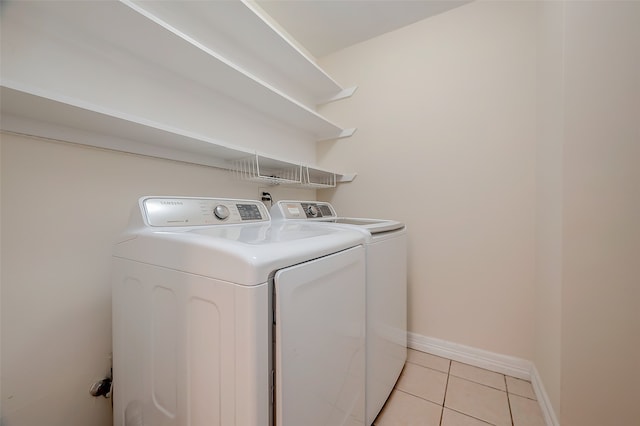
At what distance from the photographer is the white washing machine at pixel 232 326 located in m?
0.52

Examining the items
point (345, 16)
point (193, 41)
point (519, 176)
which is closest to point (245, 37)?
point (193, 41)

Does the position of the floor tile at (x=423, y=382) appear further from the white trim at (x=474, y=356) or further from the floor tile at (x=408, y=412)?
the white trim at (x=474, y=356)

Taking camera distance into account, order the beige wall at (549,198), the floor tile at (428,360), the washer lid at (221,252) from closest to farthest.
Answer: the washer lid at (221,252) < the beige wall at (549,198) < the floor tile at (428,360)

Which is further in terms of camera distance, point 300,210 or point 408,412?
point 300,210

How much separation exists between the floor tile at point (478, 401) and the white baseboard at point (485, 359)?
0.17 metres

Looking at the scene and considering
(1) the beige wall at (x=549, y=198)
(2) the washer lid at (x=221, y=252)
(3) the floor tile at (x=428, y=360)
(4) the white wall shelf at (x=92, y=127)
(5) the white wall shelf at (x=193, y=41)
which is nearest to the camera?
(2) the washer lid at (x=221, y=252)

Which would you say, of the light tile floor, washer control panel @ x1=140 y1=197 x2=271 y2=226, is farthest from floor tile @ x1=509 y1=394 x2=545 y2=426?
washer control panel @ x1=140 y1=197 x2=271 y2=226

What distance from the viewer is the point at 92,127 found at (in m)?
0.86

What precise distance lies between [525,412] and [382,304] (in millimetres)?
901

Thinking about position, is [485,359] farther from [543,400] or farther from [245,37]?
[245,37]

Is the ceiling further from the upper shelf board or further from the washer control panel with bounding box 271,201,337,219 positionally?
the washer control panel with bounding box 271,201,337,219

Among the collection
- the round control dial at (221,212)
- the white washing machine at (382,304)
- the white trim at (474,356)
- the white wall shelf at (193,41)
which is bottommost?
the white trim at (474,356)

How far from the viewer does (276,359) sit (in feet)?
1.81

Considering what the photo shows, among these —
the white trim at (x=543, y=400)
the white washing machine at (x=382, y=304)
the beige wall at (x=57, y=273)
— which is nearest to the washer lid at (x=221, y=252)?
the beige wall at (x=57, y=273)
